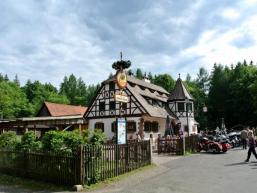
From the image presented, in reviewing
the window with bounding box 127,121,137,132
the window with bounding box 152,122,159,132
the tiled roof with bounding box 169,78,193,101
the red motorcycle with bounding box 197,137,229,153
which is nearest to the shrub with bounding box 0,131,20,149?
the red motorcycle with bounding box 197,137,229,153

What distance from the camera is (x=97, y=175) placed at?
42.5 feet

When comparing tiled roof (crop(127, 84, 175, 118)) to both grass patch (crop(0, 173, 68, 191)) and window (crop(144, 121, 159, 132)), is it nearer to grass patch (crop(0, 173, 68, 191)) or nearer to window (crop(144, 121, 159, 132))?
window (crop(144, 121, 159, 132))

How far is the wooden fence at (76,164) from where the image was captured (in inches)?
492

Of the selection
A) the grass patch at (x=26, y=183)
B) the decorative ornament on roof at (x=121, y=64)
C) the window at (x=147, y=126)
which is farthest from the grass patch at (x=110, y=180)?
the window at (x=147, y=126)

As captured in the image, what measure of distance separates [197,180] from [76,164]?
14.7ft

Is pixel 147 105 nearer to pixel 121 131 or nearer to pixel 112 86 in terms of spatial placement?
pixel 112 86

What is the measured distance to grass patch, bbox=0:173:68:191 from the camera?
12.6 meters

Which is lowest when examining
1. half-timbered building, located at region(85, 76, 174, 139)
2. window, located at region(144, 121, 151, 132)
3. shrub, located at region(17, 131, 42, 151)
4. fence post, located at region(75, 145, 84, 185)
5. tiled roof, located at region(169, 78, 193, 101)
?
fence post, located at region(75, 145, 84, 185)

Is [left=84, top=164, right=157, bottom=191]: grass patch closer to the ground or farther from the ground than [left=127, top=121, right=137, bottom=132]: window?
closer to the ground

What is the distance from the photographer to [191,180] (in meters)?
13.5

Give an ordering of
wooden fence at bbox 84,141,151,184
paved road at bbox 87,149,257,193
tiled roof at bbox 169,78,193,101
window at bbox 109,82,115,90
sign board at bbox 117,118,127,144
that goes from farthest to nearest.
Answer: tiled roof at bbox 169,78,193,101 → window at bbox 109,82,115,90 → sign board at bbox 117,118,127,144 → wooden fence at bbox 84,141,151,184 → paved road at bbox 87,149,257,193

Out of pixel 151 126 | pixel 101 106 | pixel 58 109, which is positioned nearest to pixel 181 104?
pixel 151 126

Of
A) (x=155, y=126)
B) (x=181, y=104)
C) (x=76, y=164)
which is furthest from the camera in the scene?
(x=181, y=104)

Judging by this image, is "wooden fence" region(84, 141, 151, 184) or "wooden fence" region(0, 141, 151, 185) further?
"wooden fence" region(84, 141, 151, 184)
